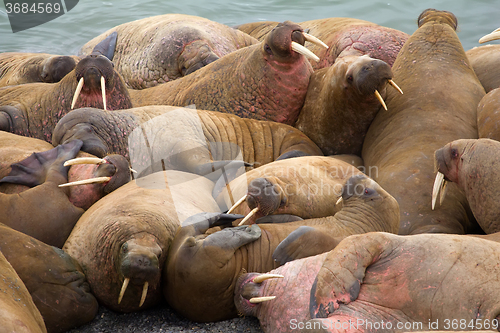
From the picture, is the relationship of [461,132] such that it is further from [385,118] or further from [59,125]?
[59,125]

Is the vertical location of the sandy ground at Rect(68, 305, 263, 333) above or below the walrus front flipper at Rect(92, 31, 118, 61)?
below

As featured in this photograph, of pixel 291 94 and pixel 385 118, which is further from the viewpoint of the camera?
pixel 291 94

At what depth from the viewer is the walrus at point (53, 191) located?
10.4ft

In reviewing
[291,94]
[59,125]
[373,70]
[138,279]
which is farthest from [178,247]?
[291,94]

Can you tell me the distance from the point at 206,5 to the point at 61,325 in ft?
35.8

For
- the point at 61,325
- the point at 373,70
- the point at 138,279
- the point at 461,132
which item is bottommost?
the point at 61,325

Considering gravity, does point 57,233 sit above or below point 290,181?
below

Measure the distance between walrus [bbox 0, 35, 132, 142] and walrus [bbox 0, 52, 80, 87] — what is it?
34.0 inches

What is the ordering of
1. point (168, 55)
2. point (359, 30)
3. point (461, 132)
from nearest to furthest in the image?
point (461, 132)
point (359, 30)
point (168, 55)

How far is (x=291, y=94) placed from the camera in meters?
Answer: 5.29

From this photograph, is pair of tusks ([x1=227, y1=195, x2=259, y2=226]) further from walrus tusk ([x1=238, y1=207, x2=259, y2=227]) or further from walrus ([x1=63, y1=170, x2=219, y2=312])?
walrus ([x1=63, y1=170, x2=219, y2=312])

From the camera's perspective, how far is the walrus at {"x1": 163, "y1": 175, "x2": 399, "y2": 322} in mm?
2805

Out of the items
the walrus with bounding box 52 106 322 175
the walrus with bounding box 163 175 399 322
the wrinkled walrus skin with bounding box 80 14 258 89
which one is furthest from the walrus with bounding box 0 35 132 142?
the walrus with bounding box 163 175 399 322
